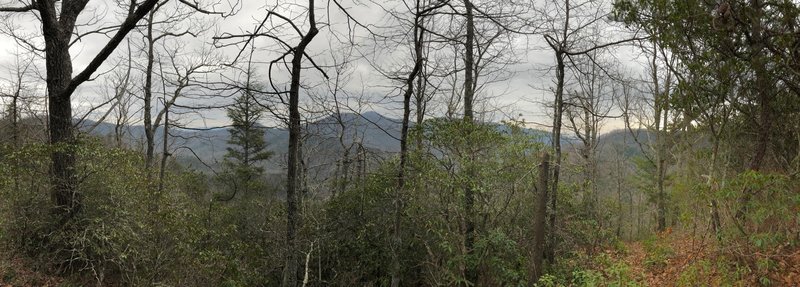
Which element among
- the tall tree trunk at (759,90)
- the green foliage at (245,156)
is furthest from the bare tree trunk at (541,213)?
the green foliage at (245,156)

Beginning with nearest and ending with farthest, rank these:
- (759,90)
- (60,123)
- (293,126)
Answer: (293,126) < (60,123) < (759,90)

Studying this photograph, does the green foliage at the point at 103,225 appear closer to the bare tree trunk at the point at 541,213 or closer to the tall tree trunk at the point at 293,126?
the tall tree trunk at the point at 293,126

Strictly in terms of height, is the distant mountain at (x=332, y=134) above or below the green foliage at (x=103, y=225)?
above

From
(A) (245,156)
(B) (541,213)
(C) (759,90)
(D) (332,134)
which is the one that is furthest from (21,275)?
(A) (245,156)

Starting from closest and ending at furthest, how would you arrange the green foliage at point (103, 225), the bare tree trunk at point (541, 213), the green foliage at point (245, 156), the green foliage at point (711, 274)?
the green foliage at point (711, 274) < the green foliage at point (103, 225) < the bare tree trunk at point (541, 213) < the green foliage at point (245, 156)

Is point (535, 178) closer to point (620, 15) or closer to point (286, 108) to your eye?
point (620, 15)

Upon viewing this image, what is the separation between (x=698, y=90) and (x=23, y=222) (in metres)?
12.9

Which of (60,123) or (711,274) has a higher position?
(60,123)

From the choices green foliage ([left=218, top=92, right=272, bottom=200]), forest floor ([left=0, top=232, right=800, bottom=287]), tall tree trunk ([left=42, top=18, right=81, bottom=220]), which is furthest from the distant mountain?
green foliage ([left=218, top=92, right=272, bottom=200])

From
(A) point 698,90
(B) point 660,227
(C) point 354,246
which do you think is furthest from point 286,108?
(B) point 660,227

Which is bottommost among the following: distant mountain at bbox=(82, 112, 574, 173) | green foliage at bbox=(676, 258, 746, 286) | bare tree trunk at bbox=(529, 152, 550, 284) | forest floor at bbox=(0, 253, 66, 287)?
forest floor at bbox=(0, 253, 66, 287)

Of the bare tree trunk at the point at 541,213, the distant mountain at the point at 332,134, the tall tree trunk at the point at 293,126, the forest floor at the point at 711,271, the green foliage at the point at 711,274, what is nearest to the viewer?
the tall tree trunk at the point at 293,126

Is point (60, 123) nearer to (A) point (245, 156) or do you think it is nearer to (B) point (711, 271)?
(B) point (711, 271)

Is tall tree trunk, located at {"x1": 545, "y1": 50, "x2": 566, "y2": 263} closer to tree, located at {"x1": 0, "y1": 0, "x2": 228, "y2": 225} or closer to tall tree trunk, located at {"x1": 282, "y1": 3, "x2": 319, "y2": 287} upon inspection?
tall tree trunk, located at {"x1": 282, "y1": 3, "x2": 319, "y2": 287}
